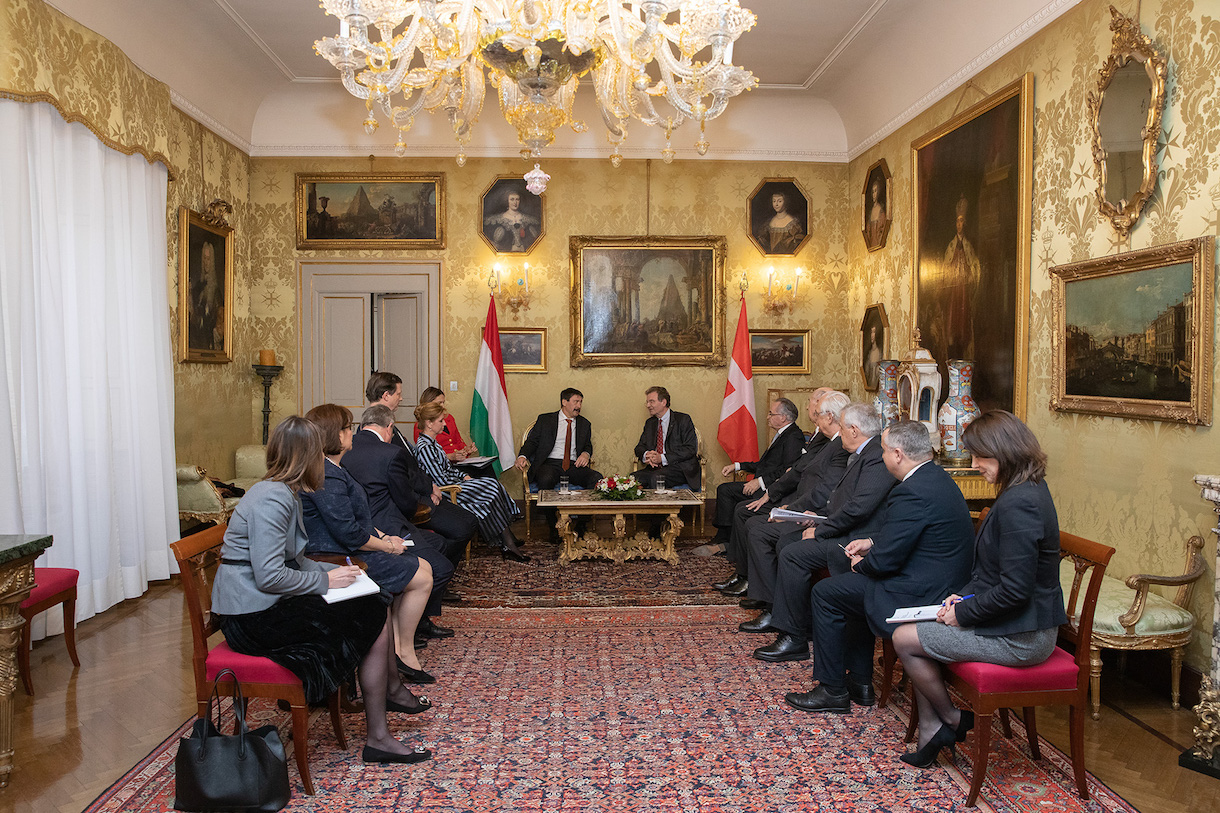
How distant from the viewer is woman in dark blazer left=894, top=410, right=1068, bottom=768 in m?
3.35

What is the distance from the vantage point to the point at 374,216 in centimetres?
1012

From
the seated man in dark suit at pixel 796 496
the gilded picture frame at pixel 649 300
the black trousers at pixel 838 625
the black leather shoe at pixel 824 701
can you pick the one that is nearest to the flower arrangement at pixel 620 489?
the seated man in dark suit at pixel 796 496

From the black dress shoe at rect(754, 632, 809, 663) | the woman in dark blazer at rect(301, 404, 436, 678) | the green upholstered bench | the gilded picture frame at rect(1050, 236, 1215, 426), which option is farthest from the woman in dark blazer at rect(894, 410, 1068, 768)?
the woman in dark blazer at rect(301, 404, 436, 678)

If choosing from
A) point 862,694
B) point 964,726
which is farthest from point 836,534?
point 964,726

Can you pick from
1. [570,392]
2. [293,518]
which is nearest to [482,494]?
[570,392]

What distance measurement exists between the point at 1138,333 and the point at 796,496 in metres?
2.77

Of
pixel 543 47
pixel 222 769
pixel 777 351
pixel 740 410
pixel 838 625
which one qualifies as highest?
pixel 543 47

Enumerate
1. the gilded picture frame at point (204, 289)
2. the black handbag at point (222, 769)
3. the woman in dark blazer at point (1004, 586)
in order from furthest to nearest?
the gilded picture frame at point (204, 289) < the woman in dark blazer at point (1004, 586) < the black handbag at point (222, 769)

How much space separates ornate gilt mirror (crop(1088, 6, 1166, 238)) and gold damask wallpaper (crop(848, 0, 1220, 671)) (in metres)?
0.07

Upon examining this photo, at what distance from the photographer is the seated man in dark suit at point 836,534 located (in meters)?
5.00

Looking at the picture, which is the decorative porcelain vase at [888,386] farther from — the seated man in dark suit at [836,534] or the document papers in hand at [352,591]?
the document papers in hand at [352,591]

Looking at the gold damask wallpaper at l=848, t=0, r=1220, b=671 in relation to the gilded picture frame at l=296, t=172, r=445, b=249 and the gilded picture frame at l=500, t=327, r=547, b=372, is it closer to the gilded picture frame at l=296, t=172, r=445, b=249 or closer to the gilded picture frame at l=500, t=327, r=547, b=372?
the gilded picture frame at l=500, t=327, r=547, b=372

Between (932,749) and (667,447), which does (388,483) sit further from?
(667,447)

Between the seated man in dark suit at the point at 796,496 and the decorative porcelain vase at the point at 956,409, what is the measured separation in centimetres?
93
